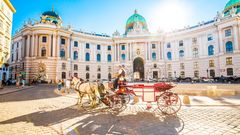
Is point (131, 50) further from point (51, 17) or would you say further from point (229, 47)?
point (51, 17)

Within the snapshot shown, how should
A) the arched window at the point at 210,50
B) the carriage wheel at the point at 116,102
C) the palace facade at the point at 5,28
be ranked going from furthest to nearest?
the arched window at the point at 210,50 → the palace facade at the point at 5,28 → the carriage wheel at the point at 116,102

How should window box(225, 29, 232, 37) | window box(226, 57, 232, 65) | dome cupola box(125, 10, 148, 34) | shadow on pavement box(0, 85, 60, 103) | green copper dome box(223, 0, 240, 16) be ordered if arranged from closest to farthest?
shadow on pavement box(0, 85, 60, 103) < window box(226, 57, 232, 65) < window box(225, 29, 232, 37) < green copper dome box(223, 0, 240, 16) < dome cupola box(125, 10, 148, 34)

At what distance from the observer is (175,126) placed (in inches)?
176

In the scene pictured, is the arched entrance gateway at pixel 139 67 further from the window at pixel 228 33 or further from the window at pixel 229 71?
the window at pixel 228 33

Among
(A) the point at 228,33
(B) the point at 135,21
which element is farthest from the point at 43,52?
(A) the point at 228,33

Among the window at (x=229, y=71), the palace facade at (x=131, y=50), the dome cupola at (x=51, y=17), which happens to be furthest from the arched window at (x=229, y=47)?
the dome cupola at (x=51, y=17)

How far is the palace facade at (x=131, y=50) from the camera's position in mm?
35969

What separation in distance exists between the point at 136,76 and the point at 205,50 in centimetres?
2244

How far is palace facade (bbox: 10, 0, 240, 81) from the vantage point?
118 ft

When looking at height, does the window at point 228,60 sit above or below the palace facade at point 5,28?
below

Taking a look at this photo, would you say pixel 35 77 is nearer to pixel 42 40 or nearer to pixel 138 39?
pixel 42 40

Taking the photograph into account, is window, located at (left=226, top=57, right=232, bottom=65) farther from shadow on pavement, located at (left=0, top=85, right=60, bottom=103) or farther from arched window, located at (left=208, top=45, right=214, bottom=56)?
A: shadow on pavement, located at (left=0, top=85, right=60, bottom=103)

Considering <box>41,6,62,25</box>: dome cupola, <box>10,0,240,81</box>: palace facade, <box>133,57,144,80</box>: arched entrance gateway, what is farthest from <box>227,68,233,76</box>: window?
<box>41,6,62,25</box>: dome cupola

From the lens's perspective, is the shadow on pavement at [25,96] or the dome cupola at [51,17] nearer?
the shadow on pavement at [25,96]
